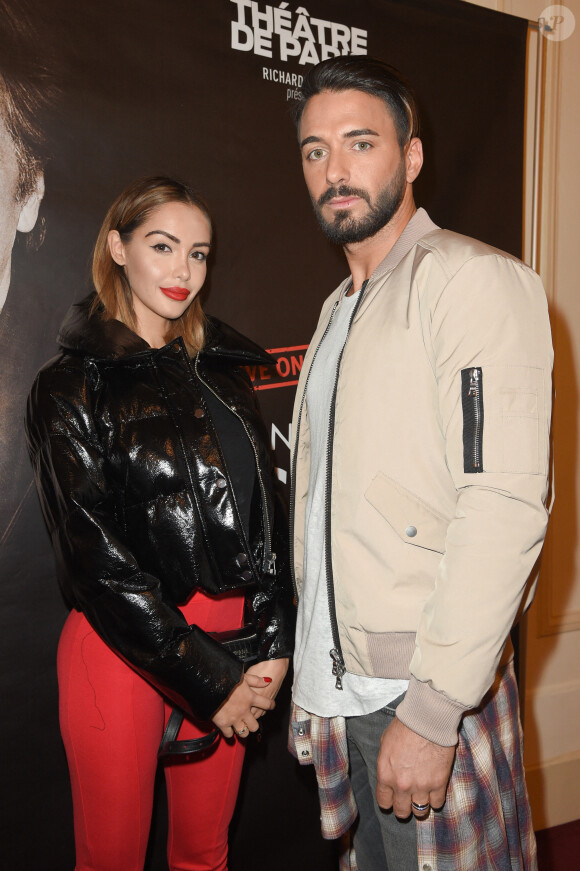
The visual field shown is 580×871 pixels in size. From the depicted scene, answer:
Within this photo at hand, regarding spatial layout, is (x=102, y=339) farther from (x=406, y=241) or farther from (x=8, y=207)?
(x=406, y=241)

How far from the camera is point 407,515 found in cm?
124

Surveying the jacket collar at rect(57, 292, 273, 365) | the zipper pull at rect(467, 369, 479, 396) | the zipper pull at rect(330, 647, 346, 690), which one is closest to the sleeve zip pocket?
the zipper pull at rect(467, 369, 479, 396)

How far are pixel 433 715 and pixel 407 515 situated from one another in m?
0.34

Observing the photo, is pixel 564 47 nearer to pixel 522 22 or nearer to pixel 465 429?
pixel 522 22

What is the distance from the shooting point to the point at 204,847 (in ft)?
5.85

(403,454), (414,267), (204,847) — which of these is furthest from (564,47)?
(204,847)

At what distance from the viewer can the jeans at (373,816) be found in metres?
1.29

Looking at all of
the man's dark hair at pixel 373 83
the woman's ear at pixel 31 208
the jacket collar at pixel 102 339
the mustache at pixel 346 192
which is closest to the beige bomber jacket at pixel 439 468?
the mustache at pixel 346 192

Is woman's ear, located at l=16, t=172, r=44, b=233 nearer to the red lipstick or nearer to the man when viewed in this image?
the red lipstick

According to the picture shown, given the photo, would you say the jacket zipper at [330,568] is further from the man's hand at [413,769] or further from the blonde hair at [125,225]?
the blonde hair at [125,225]

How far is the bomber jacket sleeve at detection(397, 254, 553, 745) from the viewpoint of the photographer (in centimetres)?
110

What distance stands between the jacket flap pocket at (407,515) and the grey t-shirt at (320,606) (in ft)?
0.75

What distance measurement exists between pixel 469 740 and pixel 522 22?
254cm

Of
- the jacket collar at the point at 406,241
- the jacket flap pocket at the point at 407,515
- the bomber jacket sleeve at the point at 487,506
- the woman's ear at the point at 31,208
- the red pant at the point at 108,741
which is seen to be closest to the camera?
the bomber jacket sleeve at the point at 487,506
